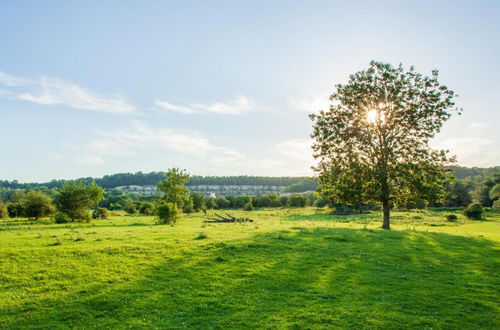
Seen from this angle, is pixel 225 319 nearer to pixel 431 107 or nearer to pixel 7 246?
pixel 7 246

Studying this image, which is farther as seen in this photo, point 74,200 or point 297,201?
point 297,201

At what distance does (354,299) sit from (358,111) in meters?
31.8

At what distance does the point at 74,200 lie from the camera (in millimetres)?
55188

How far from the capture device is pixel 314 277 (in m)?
18.1

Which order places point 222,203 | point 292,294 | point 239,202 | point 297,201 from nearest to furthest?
point 292,294
point 222,203
point 239,202
point 297,201

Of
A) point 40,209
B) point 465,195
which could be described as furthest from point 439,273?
point 465,195

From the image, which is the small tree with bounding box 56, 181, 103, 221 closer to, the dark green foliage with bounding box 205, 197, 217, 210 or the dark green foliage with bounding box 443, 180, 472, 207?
the dark green foliage with bounding box 205, 197, 217, 210

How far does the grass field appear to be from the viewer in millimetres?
13297

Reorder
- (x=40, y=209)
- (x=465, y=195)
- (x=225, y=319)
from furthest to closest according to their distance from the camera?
(x=465, y=195) → (x=40, y=209) → (x=225, y=319)

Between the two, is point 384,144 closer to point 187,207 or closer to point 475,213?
point 475,213

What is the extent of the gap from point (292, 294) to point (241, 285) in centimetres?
262

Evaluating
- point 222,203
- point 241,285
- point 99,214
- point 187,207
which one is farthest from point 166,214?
point 222,203

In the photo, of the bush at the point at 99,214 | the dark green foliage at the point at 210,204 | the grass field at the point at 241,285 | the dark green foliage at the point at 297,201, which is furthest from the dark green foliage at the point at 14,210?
the dark green foliage at the point at 297,201

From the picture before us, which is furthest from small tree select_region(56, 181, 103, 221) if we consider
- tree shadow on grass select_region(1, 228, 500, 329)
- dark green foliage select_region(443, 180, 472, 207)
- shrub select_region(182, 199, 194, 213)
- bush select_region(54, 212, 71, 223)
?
dark green foliage select_region(443, 180, 472, 207)
